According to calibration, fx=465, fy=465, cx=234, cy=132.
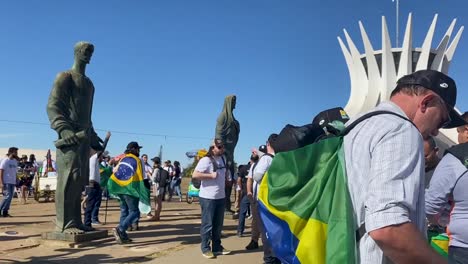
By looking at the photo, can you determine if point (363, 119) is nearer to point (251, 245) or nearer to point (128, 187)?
point (251, 245)

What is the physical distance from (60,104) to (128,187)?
6.18 ft

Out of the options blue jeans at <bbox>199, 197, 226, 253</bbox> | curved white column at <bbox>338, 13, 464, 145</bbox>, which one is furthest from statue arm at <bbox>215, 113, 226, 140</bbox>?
curved white column at <bbox>338, 13, 464, 145</bbox>

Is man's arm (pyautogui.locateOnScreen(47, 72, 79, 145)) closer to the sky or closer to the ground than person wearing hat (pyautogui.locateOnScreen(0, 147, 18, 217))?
closer to the sky

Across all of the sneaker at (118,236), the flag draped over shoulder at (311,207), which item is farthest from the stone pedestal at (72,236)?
the flag draped over shoulder at (311,207)

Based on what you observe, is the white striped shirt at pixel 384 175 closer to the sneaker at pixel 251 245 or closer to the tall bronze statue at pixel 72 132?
the sneaker at pixel 251 245

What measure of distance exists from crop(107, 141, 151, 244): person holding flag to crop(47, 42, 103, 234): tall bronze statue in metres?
0.58

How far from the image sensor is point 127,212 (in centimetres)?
855

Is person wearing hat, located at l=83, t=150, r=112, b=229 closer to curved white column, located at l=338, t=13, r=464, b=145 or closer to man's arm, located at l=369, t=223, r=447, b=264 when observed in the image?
man's arm, located at l=369, t=223, r=447, b=264

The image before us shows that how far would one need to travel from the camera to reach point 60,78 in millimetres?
7781

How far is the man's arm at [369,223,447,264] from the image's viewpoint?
1628mm

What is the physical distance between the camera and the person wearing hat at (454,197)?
10.3ft

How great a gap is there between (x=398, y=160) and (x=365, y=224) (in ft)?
0.88

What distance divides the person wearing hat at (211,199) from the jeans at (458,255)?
4248mm

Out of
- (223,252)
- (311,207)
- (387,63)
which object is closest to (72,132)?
(223,252)
